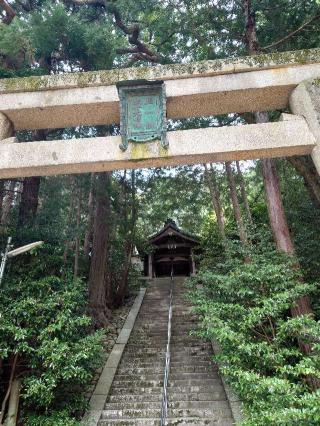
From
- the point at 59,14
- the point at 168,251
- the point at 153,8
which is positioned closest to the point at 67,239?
the point at 59,14

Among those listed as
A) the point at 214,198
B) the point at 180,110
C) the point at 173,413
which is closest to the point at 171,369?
the point at 173,413

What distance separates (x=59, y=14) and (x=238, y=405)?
8.45 m

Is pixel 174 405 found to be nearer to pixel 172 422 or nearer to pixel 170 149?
pixel 172 422

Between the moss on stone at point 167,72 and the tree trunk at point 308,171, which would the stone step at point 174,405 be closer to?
the tree trunk at point 308,171

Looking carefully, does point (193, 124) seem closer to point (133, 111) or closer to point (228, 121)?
point (228, 121)

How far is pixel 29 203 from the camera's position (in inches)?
348

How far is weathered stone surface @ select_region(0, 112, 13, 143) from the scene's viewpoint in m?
4.83

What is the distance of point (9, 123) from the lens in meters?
5.07

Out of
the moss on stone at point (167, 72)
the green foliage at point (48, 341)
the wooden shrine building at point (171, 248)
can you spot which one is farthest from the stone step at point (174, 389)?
the wooden shrine building at point (171, 248)

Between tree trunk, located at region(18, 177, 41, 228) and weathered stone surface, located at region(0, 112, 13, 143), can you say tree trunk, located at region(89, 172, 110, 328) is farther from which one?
weathered stone surface, located at region(0, 112, 13, 143)

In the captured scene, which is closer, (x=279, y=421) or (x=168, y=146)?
(x=279, y=421)

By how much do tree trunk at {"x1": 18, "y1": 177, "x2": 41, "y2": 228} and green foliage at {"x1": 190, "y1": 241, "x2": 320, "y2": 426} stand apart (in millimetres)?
4500

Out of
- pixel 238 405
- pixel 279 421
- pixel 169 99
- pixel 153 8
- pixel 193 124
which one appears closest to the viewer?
pixel 279 421

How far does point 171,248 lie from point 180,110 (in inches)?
581
